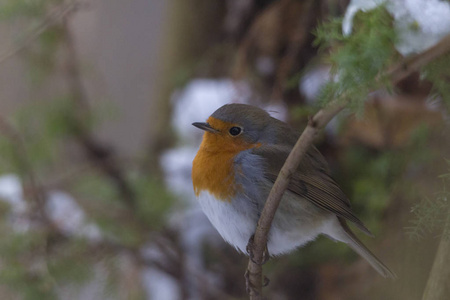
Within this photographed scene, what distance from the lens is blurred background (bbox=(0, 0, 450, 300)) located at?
2.14 m

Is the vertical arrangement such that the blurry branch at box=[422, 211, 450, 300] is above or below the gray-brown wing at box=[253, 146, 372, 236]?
below

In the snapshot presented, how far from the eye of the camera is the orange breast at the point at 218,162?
1431 mm

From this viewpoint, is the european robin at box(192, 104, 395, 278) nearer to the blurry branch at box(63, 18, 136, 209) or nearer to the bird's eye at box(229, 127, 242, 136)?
the bird's eye at box(229, 127, 242, 136)

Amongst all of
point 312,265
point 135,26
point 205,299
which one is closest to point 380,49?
point 312,265

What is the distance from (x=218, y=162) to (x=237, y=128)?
110 mm

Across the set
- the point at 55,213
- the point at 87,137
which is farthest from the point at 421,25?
the point at 87,137

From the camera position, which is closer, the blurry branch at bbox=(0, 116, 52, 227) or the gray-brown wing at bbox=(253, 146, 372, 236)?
the gray-brown wing at bbox=(253, 146, 372, 236)

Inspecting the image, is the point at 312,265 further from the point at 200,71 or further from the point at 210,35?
the point at 210,35

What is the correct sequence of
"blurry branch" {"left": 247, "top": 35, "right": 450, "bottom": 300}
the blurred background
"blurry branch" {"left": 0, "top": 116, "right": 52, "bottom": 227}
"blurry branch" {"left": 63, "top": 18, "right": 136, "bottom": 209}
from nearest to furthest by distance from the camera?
"blurry branch" {"left": 247, "top": 35, "right": 450, "bottom": 300}
the blurred background
"blurry branch" {"left": 0, "top": 116, "right": 52, "bottom": 227}
"blurry branch" {"left": 63, "top": 18, "right": 136, "bottom": 209}

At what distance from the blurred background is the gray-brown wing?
1.23 feet

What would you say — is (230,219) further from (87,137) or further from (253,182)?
(87,137)

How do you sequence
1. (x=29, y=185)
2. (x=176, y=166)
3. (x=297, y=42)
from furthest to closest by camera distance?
(x=176, y=166) < (x=29, y=185) < (x=297, y=42)

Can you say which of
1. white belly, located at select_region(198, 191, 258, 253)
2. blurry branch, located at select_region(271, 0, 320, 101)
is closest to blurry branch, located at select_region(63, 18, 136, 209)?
blurry branch, located at select_region(271, 0, 320, 101)

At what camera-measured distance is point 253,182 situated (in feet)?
4.66
